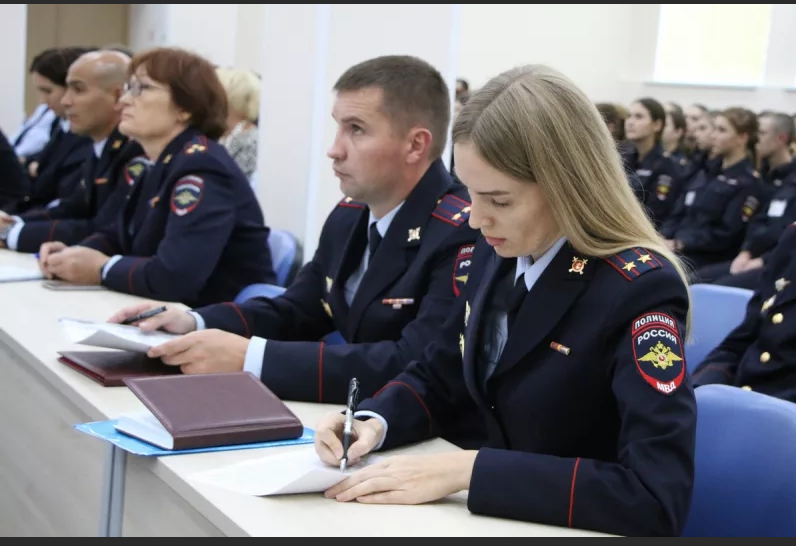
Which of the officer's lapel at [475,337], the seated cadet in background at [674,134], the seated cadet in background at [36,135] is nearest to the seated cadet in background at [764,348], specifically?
the officer's lapel at [475,337]

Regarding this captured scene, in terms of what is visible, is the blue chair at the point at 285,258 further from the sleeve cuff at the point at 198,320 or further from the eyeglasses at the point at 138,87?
the sleeve cuff at the point at 198,320

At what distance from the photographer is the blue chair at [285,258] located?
10.7 ft

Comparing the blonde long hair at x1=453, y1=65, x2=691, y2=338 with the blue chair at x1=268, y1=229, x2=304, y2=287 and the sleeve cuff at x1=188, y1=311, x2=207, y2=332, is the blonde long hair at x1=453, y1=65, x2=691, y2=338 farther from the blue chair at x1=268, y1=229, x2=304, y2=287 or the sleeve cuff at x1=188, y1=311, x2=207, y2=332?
the blue chair at x1=268, y1=229, x2=304, y2=287

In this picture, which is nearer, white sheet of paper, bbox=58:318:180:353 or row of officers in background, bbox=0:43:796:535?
row of officers in background, bbox=0:43:796:535

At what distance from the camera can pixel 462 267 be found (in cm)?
196

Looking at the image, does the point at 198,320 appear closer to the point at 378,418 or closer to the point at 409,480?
the point at 378,418

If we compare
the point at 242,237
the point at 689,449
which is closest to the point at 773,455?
the point at 689,449

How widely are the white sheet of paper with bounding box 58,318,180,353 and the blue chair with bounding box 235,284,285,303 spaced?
577 mm

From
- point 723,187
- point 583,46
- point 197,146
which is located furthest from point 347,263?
point 583,46

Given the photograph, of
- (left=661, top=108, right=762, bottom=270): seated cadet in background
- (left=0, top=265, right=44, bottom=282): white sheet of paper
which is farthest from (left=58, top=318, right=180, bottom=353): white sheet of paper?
(left=661, top=108, right=762, bottom=270): seated cadet in background

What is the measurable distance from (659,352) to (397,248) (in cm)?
89

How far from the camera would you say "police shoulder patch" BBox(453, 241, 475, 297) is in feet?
6.34

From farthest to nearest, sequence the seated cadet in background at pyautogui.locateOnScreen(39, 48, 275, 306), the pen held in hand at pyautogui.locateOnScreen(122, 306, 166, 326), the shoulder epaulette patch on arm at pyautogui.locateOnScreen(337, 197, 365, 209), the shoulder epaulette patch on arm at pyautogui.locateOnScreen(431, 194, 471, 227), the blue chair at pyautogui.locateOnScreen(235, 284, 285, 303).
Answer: the seated cadet in background at pyautogui.locateOnScreen(39, 48, 275, 306)
the blue chair at pyautogui.locateOnScreen(235, 284, 285, 303)
the shoulder epaulette patch on arm at pyautogui.locateOnScreen(337, 197, 365, 209)
the pen held in hand at pyautogui.locateOnScreen(122, 306, 166, 326)
the shoulder epaulette patch on arm at pyautogui.locateOnScreen(431, 194, 471, 227)

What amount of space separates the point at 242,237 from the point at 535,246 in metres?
1.75
